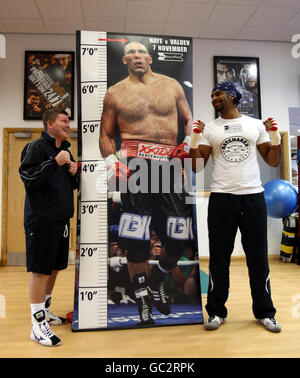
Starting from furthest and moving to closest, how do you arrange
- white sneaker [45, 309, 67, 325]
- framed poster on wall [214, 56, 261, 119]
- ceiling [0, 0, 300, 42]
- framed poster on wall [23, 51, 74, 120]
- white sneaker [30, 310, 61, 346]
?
1. framed poster on wall [214, 56, 261, 119]
2. framed poster on wall [23, 51, 74, 120]
3. ceiling [0, 0, 300, 42]
4. white sneaker [45, 309, 67, 325]
5. white sneaker [30, 310, 61, 346]

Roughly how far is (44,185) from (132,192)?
1.92 ft

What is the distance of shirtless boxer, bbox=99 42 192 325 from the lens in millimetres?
2074

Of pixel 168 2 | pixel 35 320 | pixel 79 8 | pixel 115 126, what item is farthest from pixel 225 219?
pixel 79 8

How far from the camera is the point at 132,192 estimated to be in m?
2.10

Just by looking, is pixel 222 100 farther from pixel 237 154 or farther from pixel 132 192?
pixel 132 192

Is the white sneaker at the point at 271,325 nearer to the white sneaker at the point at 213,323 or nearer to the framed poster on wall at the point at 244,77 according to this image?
the white sneaker at the point at 213,323

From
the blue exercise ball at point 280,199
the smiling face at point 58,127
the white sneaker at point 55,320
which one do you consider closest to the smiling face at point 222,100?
the smiling face at point 58,127

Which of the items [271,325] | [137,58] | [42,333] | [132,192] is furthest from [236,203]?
[42,333]

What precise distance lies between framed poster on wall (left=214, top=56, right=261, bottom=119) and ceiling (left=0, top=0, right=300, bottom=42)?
0.38 meters

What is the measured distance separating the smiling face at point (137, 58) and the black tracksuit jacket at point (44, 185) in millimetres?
758

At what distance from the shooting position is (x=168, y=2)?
3783 millimetres

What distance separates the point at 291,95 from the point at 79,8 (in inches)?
137

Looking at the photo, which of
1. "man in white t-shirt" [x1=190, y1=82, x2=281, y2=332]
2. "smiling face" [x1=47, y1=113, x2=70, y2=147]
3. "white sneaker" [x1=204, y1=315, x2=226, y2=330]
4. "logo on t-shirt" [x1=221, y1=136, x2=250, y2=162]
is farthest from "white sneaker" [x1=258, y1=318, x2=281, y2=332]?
"smiling face" [x1=47, y1=113, x2=70, y2=147]

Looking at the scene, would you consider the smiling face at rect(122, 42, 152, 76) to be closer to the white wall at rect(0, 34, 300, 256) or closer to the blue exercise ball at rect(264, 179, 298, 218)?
the white wall at rect(0, 34, 300, 256)
